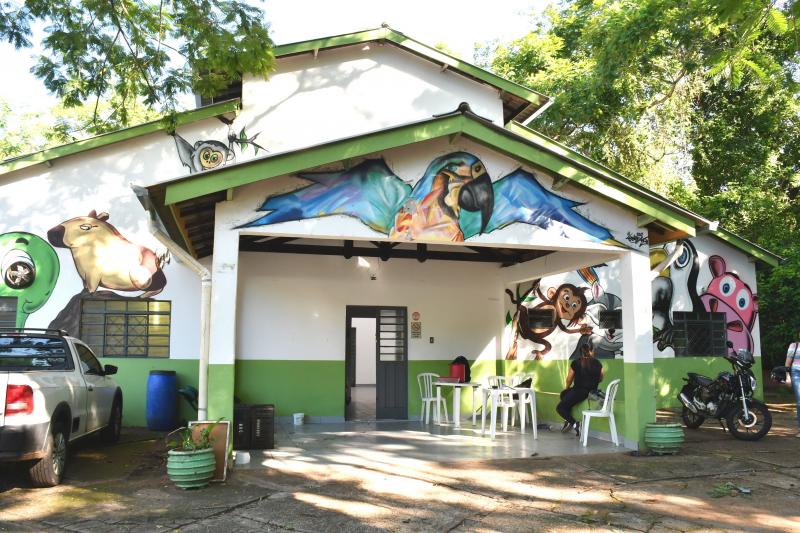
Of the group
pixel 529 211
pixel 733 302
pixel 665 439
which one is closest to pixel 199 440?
pixel 529 211


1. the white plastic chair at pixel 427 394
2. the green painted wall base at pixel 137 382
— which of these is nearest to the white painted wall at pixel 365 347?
the white plastic chair at pixel 427 394

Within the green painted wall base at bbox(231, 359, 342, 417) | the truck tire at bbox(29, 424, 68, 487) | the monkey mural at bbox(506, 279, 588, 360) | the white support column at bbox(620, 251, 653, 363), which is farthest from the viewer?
the monkey mural at bbox(506, 279, 588, 360)

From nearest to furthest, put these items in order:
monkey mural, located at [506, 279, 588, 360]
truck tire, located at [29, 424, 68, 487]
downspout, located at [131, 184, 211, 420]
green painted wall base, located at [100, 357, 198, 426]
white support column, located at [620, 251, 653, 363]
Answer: truck tire, located at [29, 424, 68, 487]
downspout, located at [131, 184, 211, 420]
white support column, located at [620, 251, 653, 363]
green painted wall base, located at [100, 357, 198, 426]
monkey mural, located at [506, 279, 588, 360]

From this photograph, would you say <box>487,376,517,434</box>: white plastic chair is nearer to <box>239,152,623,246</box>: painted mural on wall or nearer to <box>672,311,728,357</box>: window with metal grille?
<box>239,152,623,246</box>: painted mural on wall

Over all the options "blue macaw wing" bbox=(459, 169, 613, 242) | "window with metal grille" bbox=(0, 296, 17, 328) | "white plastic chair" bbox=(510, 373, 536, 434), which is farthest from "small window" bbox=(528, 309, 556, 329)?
"window with metal grille" bbox=(0, 296, 17, 328)

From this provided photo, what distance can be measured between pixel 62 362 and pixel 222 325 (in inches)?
79.9

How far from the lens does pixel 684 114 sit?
58.7 feet

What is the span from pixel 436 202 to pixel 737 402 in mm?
6048

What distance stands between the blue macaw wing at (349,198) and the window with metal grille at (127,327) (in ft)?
15.0

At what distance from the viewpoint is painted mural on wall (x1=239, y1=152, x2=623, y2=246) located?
26.3ft

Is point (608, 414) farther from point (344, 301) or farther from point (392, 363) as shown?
point (344, 301)

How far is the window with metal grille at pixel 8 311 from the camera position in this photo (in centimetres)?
1087

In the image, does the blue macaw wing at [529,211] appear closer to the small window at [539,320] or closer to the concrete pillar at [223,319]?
the concrete pillar at [223,319]

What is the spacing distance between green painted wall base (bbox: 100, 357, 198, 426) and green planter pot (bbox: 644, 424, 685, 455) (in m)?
7.47
